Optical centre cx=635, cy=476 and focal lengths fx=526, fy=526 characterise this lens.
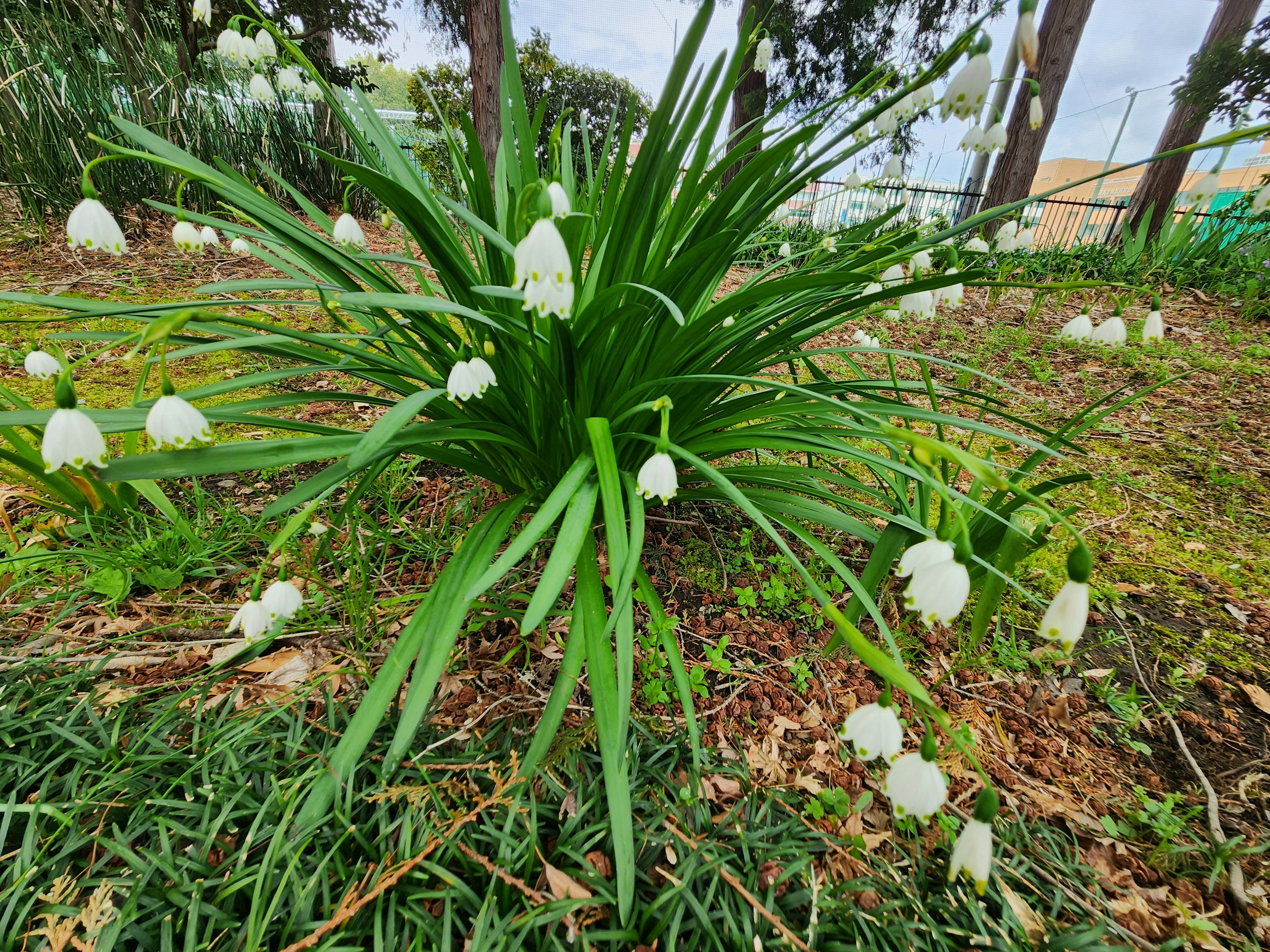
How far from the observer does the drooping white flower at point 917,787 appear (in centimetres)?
67

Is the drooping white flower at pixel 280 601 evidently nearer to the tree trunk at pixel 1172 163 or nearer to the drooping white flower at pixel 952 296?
the drooping white flower at pixel 952 296

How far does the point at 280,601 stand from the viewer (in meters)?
0.85

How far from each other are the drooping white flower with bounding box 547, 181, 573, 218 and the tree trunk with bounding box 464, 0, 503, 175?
4.18 m

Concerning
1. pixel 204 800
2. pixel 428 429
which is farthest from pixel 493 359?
pixel 204 800

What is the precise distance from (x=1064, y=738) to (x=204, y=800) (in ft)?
5.54

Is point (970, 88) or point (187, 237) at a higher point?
point (970, 88)

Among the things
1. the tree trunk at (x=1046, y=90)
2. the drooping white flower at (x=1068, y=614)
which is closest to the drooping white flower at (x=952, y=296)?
the drooping white flower at (x=1068, y=614)

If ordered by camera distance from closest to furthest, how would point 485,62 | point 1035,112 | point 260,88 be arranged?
point 1035,112 → point 260,88 → point 485,62

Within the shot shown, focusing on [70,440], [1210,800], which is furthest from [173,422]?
[1210,800]

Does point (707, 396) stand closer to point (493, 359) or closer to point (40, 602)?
point (493, 359)

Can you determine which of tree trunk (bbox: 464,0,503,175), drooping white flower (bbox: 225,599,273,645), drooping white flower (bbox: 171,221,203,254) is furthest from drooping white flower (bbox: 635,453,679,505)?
tree trunk (bbox: 464,0,503,175)

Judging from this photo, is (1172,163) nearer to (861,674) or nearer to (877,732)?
(861,674)

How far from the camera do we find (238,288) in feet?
3.47

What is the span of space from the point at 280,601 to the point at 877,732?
3.02 ft
